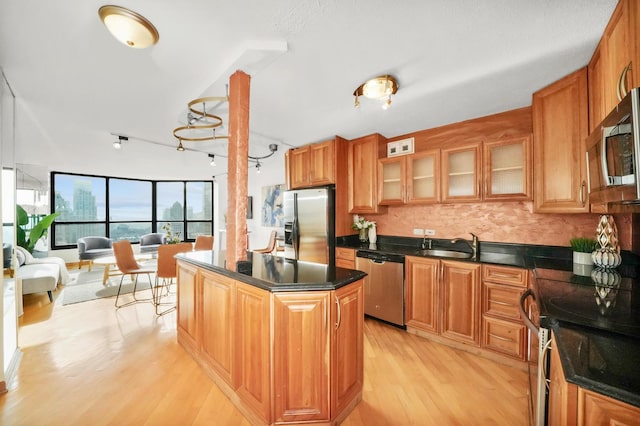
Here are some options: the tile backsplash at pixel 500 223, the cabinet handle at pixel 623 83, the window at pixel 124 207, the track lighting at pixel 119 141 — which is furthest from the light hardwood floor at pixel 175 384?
the window at pixel 124 207

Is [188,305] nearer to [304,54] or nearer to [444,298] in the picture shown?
[304,54]

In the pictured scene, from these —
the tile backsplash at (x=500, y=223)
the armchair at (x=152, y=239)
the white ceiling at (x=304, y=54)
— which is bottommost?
the armchair at (x=152, y=239)

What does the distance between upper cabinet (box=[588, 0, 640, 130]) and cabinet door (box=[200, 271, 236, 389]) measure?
253 cm

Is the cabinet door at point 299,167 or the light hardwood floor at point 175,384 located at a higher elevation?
the cabinet door at point 299,167

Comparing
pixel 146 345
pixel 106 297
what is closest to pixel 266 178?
pixel 106 297

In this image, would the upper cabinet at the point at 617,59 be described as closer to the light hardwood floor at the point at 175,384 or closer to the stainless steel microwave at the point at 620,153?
the stainless steel microwave at the point at 620,153

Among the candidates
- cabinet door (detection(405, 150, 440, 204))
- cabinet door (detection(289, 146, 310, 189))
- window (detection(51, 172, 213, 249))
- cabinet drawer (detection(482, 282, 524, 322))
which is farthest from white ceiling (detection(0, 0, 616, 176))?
window (detection(51, 172, 213, 249))

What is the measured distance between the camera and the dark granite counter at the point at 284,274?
1386 mm

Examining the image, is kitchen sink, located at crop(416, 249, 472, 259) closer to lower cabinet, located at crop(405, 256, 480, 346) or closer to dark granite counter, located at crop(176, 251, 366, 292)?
lower cabinet, located at crop(405, 256, 480, 346)

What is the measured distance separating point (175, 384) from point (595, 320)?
8.69ft

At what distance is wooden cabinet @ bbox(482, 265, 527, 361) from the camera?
2090 mm

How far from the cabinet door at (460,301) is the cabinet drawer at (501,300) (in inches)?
2.5

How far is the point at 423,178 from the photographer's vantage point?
299 cm

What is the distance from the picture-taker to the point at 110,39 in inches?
62.4
